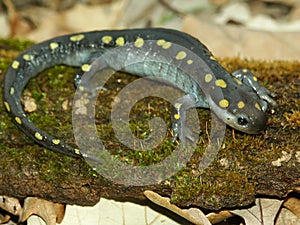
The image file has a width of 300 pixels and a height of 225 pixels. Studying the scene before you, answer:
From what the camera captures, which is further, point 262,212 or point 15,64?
point 15,64

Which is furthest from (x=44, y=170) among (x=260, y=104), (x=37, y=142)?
(x=260, y=104)

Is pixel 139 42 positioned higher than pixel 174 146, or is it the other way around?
pixel 139 42

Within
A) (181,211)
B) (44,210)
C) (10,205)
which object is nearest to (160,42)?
(181,211)

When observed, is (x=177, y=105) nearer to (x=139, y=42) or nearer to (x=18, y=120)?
(x=139, y=42)

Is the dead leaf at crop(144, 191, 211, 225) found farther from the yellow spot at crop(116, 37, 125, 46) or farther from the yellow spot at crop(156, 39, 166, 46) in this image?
the yellow spot at crop(116, 37, 125, 46)

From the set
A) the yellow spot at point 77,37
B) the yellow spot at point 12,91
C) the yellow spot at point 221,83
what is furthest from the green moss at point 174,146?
the yellow spot at point 77,37

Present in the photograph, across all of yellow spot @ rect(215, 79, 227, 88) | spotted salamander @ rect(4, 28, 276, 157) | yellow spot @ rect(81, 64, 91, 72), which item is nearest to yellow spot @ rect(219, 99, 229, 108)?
spotted salamander @ rect(4, 28, 276, 157)
